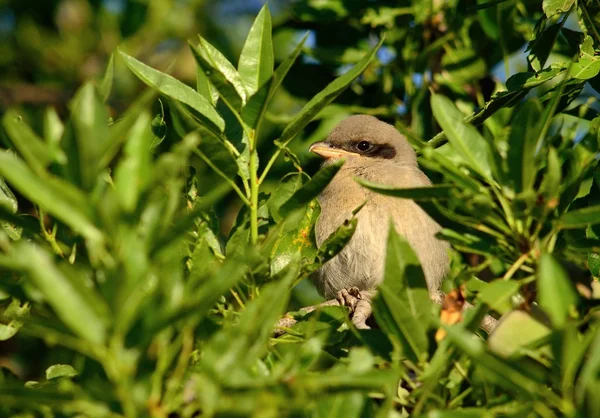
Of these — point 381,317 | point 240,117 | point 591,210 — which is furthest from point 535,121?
point 240,117

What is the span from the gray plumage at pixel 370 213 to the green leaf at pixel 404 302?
288 centimetres

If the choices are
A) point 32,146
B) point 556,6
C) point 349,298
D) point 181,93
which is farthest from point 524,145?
point 349,298

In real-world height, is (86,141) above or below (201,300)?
above

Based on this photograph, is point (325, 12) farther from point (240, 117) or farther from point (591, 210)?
point (591, 210)

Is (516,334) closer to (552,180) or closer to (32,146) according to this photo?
(552,180)

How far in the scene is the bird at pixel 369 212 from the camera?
547 centimetres

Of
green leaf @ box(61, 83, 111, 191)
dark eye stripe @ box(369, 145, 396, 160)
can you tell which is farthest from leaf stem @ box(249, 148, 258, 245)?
dark eye stripe @ box(369, 145, 396, 160)

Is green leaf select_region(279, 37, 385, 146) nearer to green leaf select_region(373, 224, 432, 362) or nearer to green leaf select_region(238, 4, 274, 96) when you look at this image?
green leaf select_region(238, 4, 274, 96)

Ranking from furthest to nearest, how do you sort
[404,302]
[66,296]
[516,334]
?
[404,302], [516,334], [66,296]

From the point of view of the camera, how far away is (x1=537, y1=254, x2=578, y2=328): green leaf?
186 cm

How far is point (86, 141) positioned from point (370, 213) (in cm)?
382

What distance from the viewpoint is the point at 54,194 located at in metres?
1.74

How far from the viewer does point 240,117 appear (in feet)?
8.80

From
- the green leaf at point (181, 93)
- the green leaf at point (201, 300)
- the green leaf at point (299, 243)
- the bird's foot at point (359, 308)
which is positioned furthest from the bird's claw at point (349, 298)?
the green leaf at point (201, 300)
